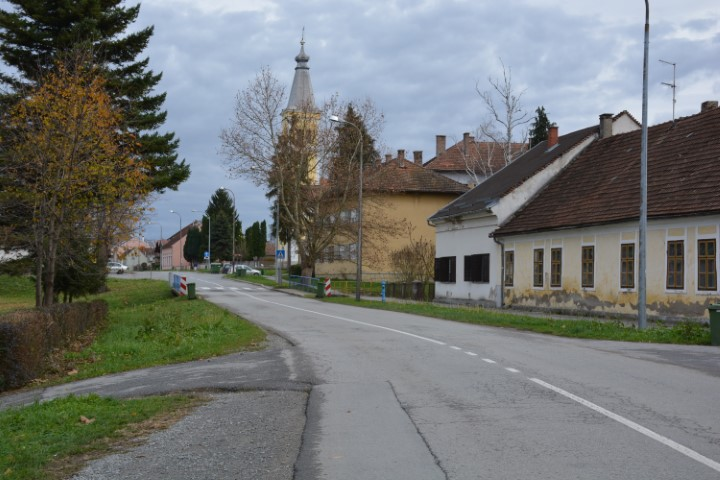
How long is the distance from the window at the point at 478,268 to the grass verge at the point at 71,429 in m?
25.9

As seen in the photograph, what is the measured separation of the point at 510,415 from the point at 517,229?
79.7 ft

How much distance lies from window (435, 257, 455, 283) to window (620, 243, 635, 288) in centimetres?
1395

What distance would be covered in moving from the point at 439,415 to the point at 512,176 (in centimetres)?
2982

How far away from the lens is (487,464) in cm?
623

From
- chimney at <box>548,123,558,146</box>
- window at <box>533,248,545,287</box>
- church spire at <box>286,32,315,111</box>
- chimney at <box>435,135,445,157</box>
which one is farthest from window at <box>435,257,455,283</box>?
chimney at <box>435,135,445,157</box>

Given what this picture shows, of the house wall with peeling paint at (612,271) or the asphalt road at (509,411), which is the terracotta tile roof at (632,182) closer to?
the house wall with peeling paint at (612,271)

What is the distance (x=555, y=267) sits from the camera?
29531 mm

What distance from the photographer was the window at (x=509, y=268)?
108ft

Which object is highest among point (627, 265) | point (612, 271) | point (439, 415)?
point (627, 265)

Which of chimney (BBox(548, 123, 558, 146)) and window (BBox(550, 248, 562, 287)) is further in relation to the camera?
chimney (BBox(548, 123, 558, 146))

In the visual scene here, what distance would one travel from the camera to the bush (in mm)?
13047

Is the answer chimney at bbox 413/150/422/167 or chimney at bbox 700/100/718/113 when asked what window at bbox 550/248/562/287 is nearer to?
chimney at bbox 700/100/718/113

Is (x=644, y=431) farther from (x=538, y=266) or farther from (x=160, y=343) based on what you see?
(x=538, y=266)

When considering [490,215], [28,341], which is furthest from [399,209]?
[28,341]
